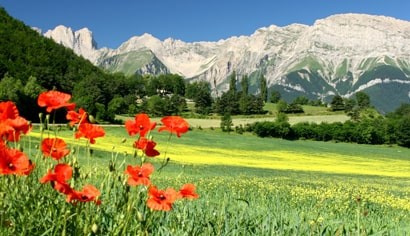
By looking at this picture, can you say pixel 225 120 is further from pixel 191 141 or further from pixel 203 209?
pixel 203 209

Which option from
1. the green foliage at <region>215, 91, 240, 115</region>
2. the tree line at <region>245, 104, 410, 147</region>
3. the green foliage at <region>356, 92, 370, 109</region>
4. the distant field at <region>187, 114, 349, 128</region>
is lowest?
the tree line at <region>245, 104, 410, 147</region>

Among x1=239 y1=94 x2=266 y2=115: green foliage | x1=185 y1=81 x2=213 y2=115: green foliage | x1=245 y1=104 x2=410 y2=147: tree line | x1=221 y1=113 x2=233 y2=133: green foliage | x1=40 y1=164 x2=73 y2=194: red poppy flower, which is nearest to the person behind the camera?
x1=40 y1=164 x2=73 y2=194: red poppy flower

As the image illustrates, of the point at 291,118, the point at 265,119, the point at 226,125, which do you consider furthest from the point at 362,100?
the point at 226,125

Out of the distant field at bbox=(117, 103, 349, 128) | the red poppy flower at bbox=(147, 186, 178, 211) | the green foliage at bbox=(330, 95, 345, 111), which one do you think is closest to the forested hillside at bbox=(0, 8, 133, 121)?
the distant field at bbox=(117, 103, 349, 128)

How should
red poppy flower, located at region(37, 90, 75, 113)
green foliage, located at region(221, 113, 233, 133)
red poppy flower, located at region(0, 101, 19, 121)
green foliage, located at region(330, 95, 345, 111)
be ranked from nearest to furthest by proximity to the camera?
red poppy flower, located at region(0, 101, 19, 121) < red poppy flower, located at region(37, 90, 75, 113) < green foliage, located at region(221, 113, 233, 133) < green foliage, located at region(330, 95, 345, 111)

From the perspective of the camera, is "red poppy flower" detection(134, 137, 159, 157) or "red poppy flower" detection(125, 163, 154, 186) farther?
"red poppy flower" detection(134, 137, 159, 157)

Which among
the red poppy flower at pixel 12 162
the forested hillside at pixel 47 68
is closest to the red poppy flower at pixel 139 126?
the red poppy flower at pixel 12 162

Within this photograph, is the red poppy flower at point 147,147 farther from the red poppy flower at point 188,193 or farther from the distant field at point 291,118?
the distant field at point 291,118

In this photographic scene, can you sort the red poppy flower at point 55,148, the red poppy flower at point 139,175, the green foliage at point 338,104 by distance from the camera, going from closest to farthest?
the red poppy flower at point 139,175 < the red poppy flower at point 55,148 < the green foliage at point 338,104

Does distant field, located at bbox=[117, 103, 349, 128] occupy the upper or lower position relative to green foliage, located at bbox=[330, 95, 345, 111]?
lower

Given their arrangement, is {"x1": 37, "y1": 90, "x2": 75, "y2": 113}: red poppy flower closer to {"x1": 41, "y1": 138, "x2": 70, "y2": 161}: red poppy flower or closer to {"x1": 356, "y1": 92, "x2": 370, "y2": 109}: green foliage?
{"x1": 41, "y1": 138, "x2": 70, "y2": 161}: red poppy flower

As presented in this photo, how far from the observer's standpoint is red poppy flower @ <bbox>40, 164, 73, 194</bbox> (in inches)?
100

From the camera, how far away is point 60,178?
263 centimetres

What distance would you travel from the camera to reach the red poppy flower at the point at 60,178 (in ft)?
8.37
